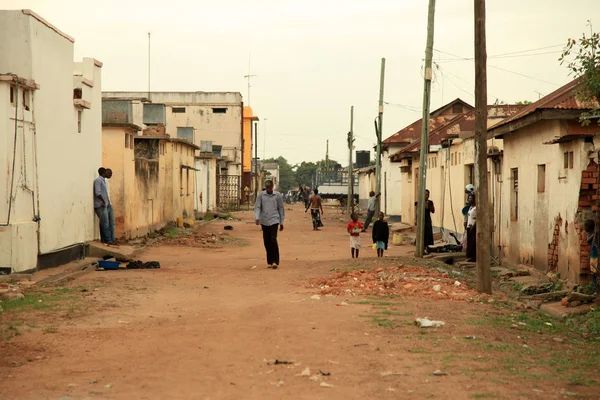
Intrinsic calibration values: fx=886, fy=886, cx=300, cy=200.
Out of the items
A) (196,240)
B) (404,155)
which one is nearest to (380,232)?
(196,240)

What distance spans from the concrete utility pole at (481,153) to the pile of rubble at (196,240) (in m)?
13.8

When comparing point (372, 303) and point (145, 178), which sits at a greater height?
point (145, 178)

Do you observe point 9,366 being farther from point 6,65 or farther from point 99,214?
point 99,214

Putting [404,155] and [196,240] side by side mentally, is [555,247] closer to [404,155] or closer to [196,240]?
[196,240]

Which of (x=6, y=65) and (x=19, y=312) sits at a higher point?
(x=6, y=65)

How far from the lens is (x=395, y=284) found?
14.8 meters

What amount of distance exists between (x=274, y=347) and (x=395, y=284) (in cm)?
597

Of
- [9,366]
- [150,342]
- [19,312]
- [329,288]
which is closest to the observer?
[9,366]

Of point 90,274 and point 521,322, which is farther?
point 90,274

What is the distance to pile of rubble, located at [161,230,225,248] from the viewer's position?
27.2 m

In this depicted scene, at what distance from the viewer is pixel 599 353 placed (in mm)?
9656

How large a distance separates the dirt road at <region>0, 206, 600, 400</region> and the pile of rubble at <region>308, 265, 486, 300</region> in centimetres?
33

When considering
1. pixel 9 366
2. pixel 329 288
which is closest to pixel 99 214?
pixel 329 288

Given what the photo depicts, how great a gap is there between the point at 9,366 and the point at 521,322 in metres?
6.56
